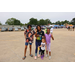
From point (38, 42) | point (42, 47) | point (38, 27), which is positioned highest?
point (38, 27)

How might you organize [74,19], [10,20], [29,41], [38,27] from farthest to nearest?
[10,20] < [74,19] < [29,41] < [38,27]

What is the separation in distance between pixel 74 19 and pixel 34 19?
52.2 meters

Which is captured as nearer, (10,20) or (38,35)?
(38,35)

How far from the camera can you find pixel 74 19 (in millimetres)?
75688

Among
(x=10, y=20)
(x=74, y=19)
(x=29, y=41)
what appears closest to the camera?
(x=29, y=41)

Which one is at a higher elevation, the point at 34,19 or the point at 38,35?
the point at 34,19

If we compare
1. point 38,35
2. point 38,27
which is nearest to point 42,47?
point 38,35

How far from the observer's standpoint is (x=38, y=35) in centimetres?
279

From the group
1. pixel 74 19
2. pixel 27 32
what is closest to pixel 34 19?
pixel 74 19

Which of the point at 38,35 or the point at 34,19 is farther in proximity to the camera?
the point at 34,19

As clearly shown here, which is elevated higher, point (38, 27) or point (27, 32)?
point (38, 27)

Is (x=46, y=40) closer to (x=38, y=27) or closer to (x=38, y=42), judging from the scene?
(x=38, y=42)

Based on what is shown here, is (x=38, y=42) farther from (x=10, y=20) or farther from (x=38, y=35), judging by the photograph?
(x=10, y=20)

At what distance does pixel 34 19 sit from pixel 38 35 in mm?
77900
